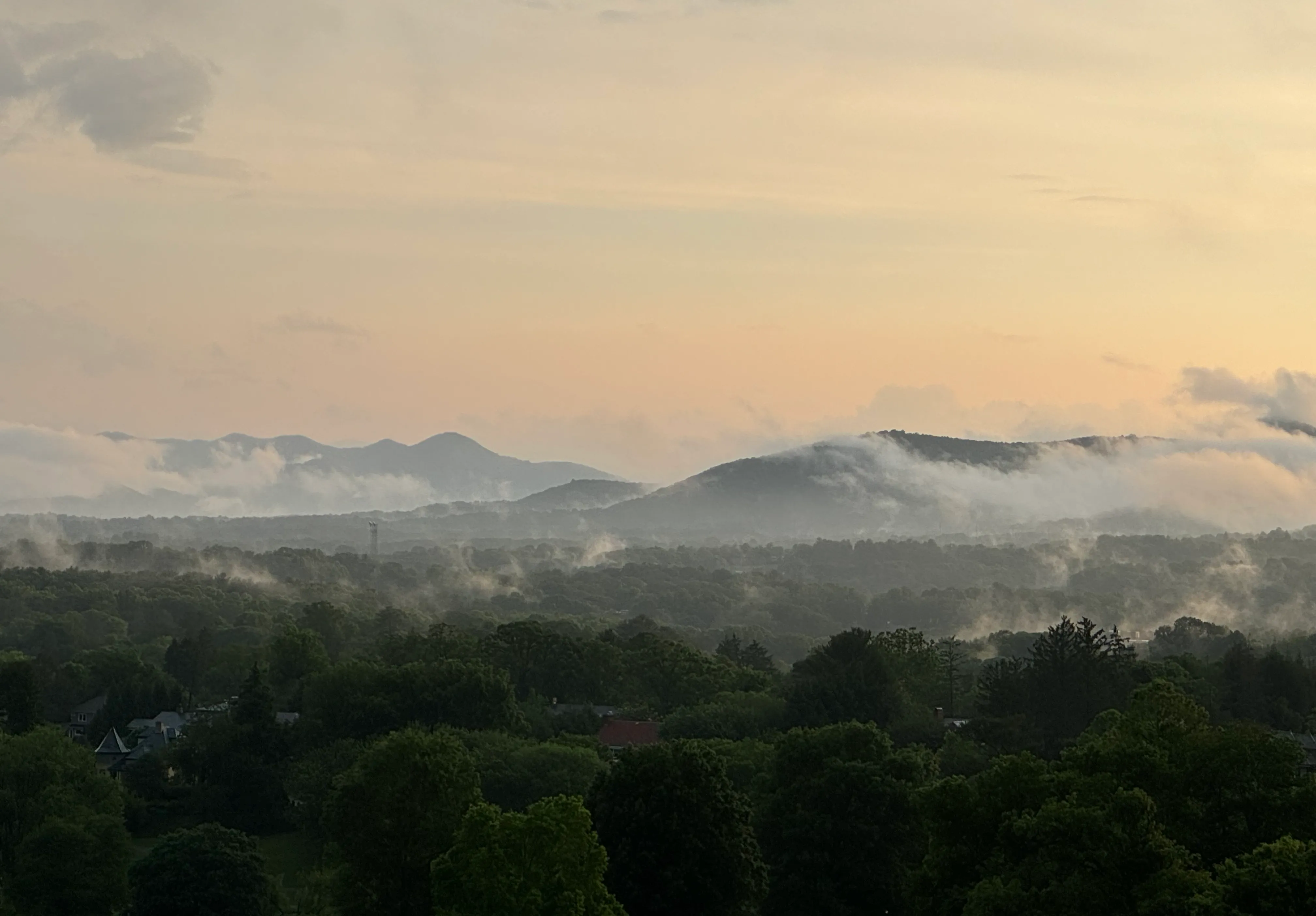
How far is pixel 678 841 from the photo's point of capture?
134 feet

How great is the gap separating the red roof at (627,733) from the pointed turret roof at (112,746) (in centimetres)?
2361

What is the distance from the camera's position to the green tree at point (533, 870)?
35.6 m

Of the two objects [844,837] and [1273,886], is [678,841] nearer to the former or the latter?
[844,837]

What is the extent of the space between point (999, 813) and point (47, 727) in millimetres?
38956

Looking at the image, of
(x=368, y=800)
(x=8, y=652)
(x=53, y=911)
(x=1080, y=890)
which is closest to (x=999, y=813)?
(x=1080, y=890)

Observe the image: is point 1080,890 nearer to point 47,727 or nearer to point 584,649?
point 47,727

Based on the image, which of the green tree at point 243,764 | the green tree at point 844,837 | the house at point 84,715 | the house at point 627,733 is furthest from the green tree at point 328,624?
the green tree at point 844,837

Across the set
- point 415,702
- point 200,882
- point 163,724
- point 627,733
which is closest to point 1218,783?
point 200,882

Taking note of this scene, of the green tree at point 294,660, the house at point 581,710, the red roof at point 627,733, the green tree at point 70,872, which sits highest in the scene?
the green tree at point 294,660

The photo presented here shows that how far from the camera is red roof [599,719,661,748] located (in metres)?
71.4

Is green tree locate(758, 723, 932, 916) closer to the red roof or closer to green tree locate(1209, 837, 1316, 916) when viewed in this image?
green tree locate(1209, 837, 1316, 916)

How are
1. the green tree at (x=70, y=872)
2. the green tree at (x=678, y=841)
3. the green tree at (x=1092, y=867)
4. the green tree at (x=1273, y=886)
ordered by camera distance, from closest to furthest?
the green tree at (x=1273, y=886), the green tree at (x=1092, y=867), the green tree at (x=678, y=841), the green tree at (x=70, y=872)

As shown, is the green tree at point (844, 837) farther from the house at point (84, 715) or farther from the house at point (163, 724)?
the house at point (84, 715)

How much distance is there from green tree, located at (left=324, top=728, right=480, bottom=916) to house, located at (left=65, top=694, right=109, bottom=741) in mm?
45997
